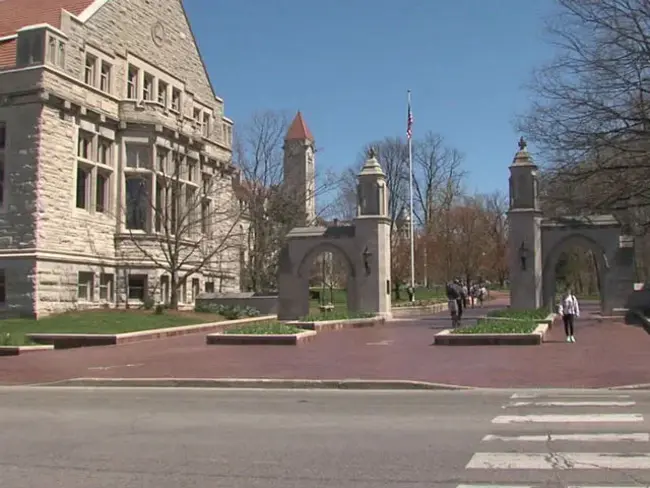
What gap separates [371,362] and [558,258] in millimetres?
19232

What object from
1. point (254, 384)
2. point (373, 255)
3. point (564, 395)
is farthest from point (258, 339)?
point (373, 255)

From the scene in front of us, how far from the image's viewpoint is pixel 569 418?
9781mm

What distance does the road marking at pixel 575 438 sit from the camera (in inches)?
322

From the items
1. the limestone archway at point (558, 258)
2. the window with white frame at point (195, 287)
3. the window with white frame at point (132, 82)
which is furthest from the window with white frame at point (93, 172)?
the limestone archway at point (558, 258)

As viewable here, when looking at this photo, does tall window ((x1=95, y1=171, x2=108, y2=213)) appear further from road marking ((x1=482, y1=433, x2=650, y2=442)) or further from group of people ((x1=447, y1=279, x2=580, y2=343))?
road marking ((x1=482, y1=433, x2=650, y2=442))

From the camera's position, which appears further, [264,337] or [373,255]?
[373,255]

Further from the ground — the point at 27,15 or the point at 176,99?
the point at 27,15

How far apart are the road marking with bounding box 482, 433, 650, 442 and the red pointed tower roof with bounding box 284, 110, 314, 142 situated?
8724 cm

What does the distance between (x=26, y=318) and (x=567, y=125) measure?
75.0 ft

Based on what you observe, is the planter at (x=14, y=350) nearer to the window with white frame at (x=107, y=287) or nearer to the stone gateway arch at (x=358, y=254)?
the window with white frame at (x=107, y=287)

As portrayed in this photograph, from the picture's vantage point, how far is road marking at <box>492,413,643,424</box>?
9.55 m

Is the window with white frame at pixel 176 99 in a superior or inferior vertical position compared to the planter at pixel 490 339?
superior

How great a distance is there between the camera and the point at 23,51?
31.7 meters

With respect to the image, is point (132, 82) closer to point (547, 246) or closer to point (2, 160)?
point (2, 160)
